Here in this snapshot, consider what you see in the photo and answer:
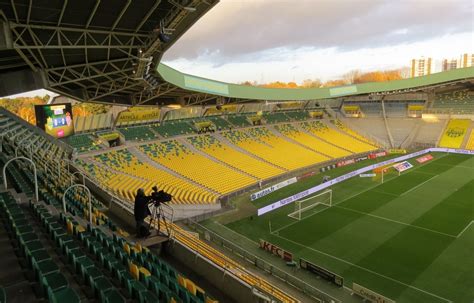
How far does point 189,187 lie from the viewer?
94.0 ft

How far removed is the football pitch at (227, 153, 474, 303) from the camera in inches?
630

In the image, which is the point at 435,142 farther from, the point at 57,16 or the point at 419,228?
the point at 57,16

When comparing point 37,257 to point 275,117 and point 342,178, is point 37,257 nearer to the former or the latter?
point 342,178

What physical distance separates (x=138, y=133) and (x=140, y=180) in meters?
9.86

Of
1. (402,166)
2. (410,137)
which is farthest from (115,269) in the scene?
(410,137)

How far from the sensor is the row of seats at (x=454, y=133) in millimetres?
48763

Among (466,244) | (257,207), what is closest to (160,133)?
(257,207)

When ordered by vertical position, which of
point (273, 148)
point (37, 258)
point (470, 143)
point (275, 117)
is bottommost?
point (470, 143)

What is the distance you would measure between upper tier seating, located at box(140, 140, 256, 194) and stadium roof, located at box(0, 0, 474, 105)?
8.72 meters

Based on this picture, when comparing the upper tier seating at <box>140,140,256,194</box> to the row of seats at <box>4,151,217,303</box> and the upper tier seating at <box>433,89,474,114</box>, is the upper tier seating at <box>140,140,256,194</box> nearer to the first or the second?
the row of seats at <box>4,151,217,303</box>

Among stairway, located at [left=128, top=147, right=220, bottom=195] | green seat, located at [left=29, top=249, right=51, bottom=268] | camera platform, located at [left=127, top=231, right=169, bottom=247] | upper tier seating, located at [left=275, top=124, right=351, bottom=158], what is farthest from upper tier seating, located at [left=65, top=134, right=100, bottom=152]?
upper tier seating, located at [left=275, top=124, right=351, bottom=158]

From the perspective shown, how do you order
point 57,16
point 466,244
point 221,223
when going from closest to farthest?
point 57,16, point 466,244, point 221,223

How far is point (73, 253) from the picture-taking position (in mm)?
7840

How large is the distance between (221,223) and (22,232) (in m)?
16.1
